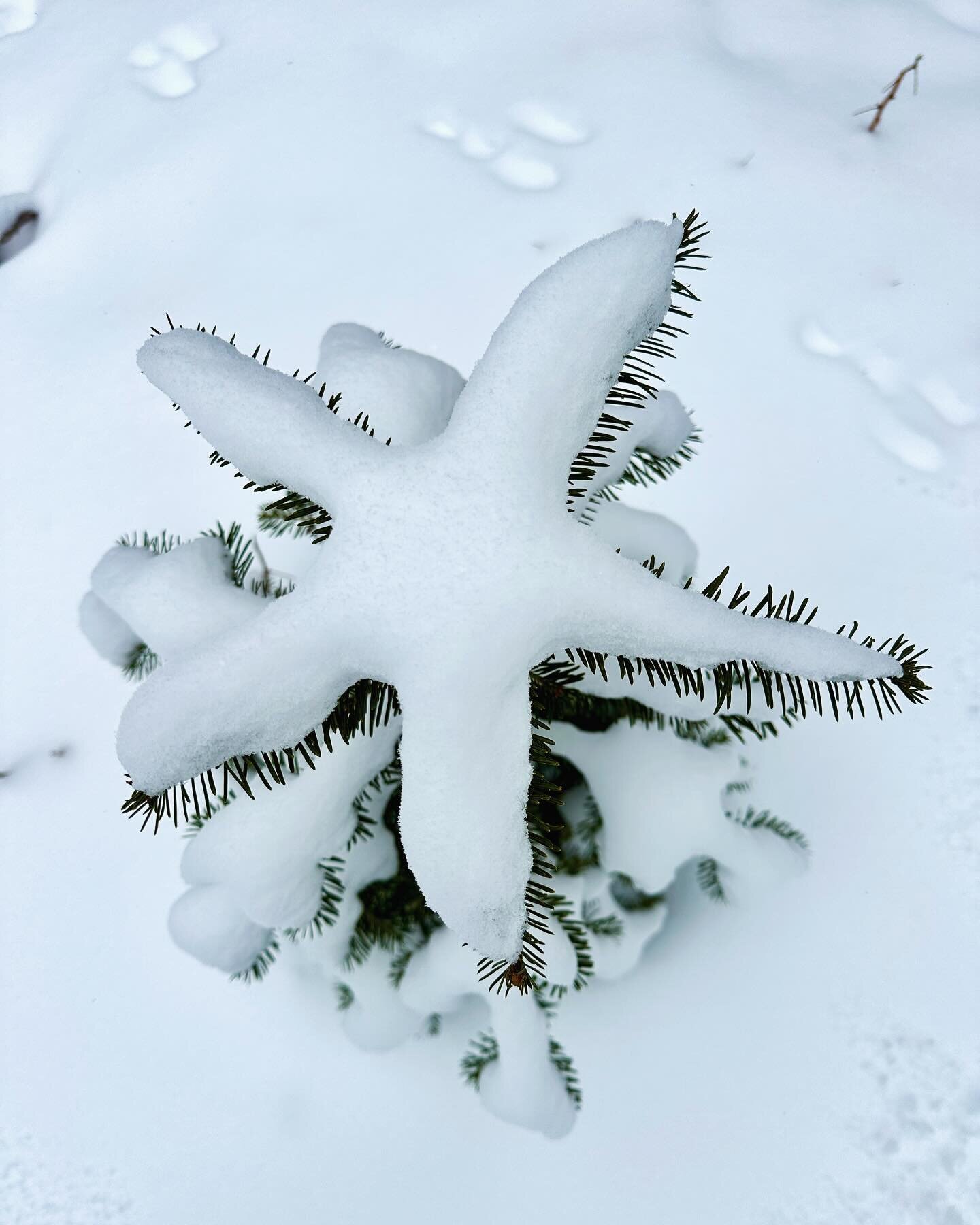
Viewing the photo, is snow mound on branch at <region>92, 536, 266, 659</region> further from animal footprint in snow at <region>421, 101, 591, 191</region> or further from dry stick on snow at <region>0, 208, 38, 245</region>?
dry stick on snow at <region>0, 208, 38, 245</region>

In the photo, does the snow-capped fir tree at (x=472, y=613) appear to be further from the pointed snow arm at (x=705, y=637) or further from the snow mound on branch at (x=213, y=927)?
the snow mound on branch at (x=213, y=927)

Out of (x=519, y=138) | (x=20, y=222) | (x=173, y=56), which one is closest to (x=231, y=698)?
(x=519, y=138)

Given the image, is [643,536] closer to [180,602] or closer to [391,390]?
[391,390]

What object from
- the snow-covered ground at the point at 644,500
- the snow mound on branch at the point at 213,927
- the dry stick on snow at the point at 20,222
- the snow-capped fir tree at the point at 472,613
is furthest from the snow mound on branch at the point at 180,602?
the dry stick on snow at the point at 20,222

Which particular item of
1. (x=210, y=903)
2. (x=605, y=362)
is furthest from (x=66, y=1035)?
(x=605, y=362)

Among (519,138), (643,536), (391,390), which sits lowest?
(643,536)

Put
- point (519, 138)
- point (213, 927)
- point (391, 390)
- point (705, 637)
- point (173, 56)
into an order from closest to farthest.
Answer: point (705, 637) < point (391, 390) < point (213, 927) < point (519, 138) < point (173, 56)

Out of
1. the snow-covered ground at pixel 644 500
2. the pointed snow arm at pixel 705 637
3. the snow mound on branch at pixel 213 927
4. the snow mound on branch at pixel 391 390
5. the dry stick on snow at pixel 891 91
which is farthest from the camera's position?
the dry stick on snow at pixel 891 91

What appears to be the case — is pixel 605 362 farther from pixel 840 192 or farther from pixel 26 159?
pixel 26 159
